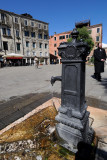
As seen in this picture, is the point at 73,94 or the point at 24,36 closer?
the point at 73,94

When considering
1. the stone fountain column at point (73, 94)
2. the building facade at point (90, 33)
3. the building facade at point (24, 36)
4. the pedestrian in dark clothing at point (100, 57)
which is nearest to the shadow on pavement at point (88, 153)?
the stone fountain column at point (73, 94)

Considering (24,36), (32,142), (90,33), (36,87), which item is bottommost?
(32,142)

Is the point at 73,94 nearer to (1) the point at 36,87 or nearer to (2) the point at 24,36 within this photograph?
(1) the point at 36,87

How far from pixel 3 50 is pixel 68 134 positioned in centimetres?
2673

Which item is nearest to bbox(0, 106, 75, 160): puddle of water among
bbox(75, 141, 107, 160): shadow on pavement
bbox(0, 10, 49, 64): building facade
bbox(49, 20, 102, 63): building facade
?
bbox(75, 141, 107, 160): shadow on pavement

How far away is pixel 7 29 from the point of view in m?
24.3

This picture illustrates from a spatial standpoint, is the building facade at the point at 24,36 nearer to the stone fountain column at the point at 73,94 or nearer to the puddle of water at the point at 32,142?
the puddle of water at the point at 32,142

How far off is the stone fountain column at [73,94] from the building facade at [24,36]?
26.2 m

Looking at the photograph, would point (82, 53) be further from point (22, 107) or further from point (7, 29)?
point (7, 29)

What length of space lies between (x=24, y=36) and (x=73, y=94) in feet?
97.9

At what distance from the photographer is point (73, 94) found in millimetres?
1500

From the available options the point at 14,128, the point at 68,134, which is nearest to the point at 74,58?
the point at 68,134

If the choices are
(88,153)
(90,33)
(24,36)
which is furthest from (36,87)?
(90,33)

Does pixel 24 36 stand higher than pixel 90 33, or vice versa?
pixel 90 33
